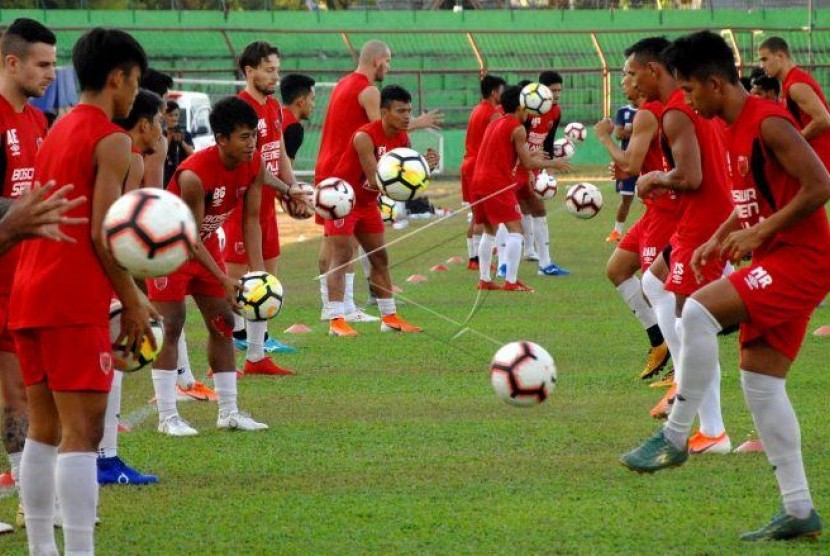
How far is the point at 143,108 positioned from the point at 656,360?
16.3ft

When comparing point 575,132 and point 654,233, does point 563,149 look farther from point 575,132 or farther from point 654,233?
point 654,233

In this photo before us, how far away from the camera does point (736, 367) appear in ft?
37.6

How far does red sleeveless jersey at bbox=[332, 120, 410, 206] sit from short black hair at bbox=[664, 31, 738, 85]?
7544mm

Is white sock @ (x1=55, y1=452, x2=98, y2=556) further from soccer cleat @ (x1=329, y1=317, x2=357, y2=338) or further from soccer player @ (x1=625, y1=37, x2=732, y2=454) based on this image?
soccer cleat @ (x1=329, y1=317, x2=357, y2=338)

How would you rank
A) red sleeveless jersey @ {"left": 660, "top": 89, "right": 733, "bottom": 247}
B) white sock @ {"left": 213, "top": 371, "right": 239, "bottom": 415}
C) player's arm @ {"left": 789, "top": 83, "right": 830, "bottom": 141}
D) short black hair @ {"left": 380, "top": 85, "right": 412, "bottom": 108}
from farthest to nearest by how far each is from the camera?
1. short black hair @ {"left": 380, "top": 85, "right": 412, "bottom": 108}
2. player's arm @ {"left": 789, "top": 83, "right": 830, "bottom": 141}
3. white sock @ {"left": 213, "top": 371, "right": 239, "bottom": 415}
4. red sleeveless jersey @ {"left": 660, "top": 89, "right": 733, "bottom": 247}

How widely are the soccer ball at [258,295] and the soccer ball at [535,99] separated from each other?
857 centimetres

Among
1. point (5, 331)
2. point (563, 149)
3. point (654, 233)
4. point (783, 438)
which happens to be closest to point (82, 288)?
point (5, 331)

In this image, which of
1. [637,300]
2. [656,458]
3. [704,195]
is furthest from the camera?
[637,300]

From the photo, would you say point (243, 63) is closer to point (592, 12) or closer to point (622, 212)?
point (622, 212)

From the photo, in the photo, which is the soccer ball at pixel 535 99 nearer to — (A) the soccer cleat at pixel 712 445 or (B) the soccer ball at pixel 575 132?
(B) the soccer ball at pixel 575 132

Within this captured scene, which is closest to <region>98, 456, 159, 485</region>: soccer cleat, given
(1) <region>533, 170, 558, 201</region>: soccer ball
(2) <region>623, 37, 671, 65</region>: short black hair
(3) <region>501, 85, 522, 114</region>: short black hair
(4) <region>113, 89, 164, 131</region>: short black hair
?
(4) <region>113, 89, 164, 131</region>: short black hair

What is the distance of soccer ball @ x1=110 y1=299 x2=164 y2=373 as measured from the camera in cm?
606

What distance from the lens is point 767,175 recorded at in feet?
20.9

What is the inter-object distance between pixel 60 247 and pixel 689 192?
13.8 ft
